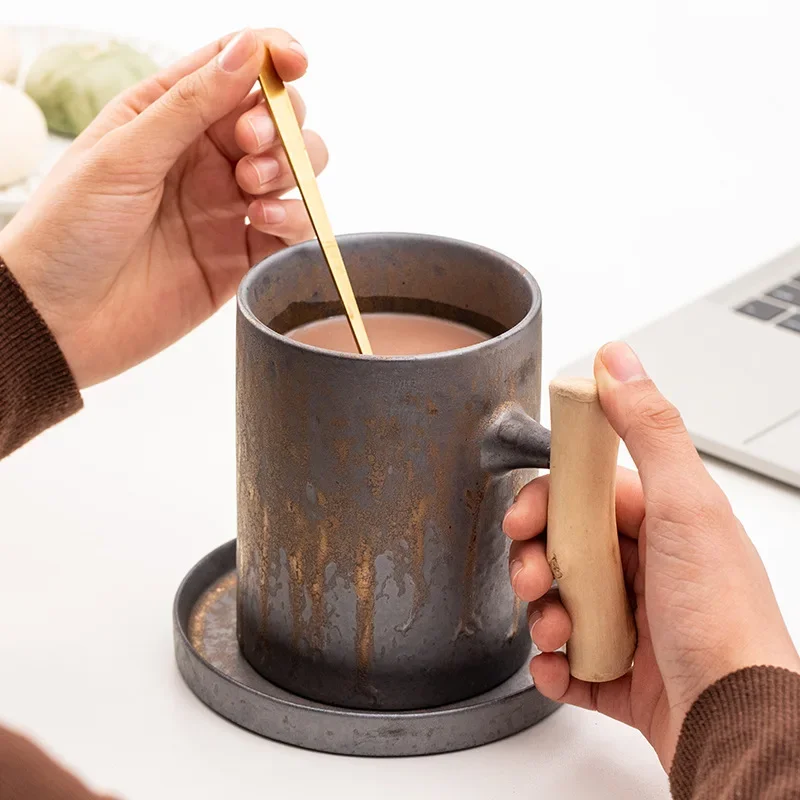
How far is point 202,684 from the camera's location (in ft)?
2.17

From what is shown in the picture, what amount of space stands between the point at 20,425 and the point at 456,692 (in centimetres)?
31

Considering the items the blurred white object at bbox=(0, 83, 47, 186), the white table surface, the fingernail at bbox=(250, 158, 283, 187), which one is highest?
the fingernail at bbox=(250, 158, 283, 187)

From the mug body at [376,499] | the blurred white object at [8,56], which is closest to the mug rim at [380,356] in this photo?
the mug body at [376,499]

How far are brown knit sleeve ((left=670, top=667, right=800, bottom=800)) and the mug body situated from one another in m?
0.11

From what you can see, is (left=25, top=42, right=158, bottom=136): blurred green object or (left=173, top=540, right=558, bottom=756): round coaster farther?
(left=25, top=42, right=158, bottom=136): blurred green object

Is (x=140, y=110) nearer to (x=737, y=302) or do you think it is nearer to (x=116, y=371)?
(x=116, y=371)

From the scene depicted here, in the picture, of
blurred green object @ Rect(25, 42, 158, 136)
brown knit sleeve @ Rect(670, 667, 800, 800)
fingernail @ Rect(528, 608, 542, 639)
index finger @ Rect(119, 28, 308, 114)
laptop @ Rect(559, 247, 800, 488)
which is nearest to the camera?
brown knit sleeve @ Rect(670, 667, 800, 800)

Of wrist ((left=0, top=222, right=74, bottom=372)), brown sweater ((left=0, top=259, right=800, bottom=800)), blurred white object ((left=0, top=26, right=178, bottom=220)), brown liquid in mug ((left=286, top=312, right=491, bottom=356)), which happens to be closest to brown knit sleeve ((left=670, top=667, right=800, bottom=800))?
brown sweater ((left=0, top=259, right=800, bottom=800))

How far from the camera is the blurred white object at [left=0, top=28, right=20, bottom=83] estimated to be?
45.9 inches

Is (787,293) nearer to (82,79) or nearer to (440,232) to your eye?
(440,232)

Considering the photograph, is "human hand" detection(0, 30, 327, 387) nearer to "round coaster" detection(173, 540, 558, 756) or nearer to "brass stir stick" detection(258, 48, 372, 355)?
"brass stir stick" detection(258, 48, 372, 355)

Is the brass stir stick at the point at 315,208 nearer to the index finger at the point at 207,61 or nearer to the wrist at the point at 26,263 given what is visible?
the index finger at the point at 207,61

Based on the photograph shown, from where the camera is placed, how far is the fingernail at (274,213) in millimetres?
807

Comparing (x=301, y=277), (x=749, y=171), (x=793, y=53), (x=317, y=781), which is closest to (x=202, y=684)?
(x=317, y=781)
